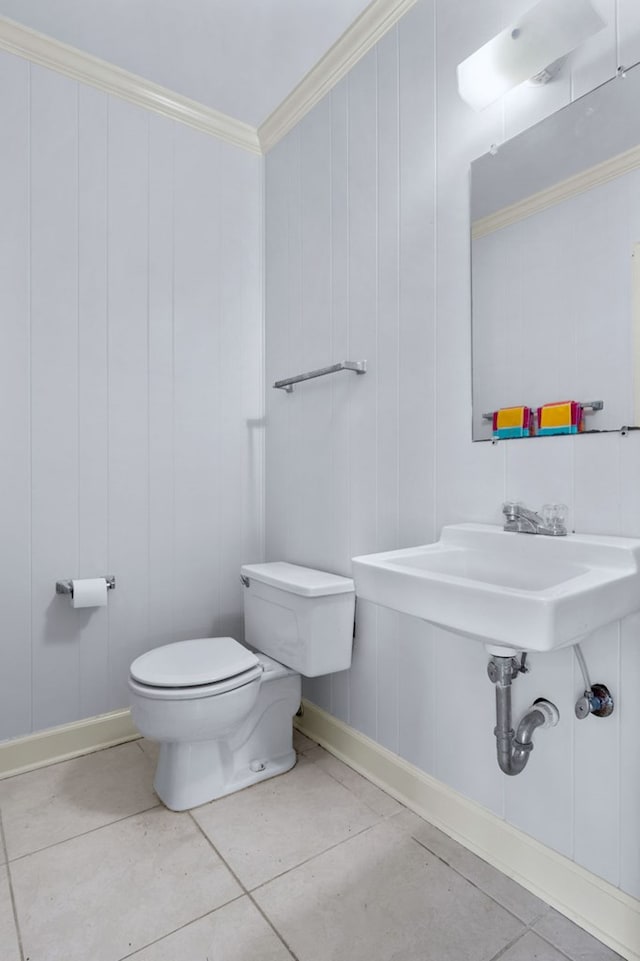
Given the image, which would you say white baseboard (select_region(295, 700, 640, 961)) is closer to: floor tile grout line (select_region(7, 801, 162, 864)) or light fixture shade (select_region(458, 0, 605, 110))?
floor tile grout line (select_region(7, 801, 162, 864))

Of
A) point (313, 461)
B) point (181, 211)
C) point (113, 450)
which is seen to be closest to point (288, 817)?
Result: point (313, 461)

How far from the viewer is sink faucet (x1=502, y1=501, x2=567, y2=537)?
1218 mm

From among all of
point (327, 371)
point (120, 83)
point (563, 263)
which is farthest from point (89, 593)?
point (120, 83)

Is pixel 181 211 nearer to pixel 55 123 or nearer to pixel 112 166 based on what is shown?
pixel 112 166

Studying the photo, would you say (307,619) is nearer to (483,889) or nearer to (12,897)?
(483,889)

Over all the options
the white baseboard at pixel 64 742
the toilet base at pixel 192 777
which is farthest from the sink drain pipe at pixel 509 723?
the white baseboard at pixel 64 742

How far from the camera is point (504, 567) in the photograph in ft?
4.14

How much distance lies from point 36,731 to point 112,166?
2.06 meters

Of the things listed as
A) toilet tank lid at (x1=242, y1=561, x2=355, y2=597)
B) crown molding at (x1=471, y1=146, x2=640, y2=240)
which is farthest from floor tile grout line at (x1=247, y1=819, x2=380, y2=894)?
crown molding at (x1=471, y1=146, x2=640, y2=240)

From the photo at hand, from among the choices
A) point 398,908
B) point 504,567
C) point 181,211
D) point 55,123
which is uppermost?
point 55,123

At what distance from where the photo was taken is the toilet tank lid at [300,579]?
170 cm

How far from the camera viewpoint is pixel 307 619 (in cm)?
171

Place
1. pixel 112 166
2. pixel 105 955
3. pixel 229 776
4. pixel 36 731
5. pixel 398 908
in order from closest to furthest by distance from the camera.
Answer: pixel 105 955 < pixel 398 908 < pixel 229 776 < pixel 36 731 < pixel 112 166

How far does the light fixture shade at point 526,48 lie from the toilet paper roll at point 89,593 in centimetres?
185
